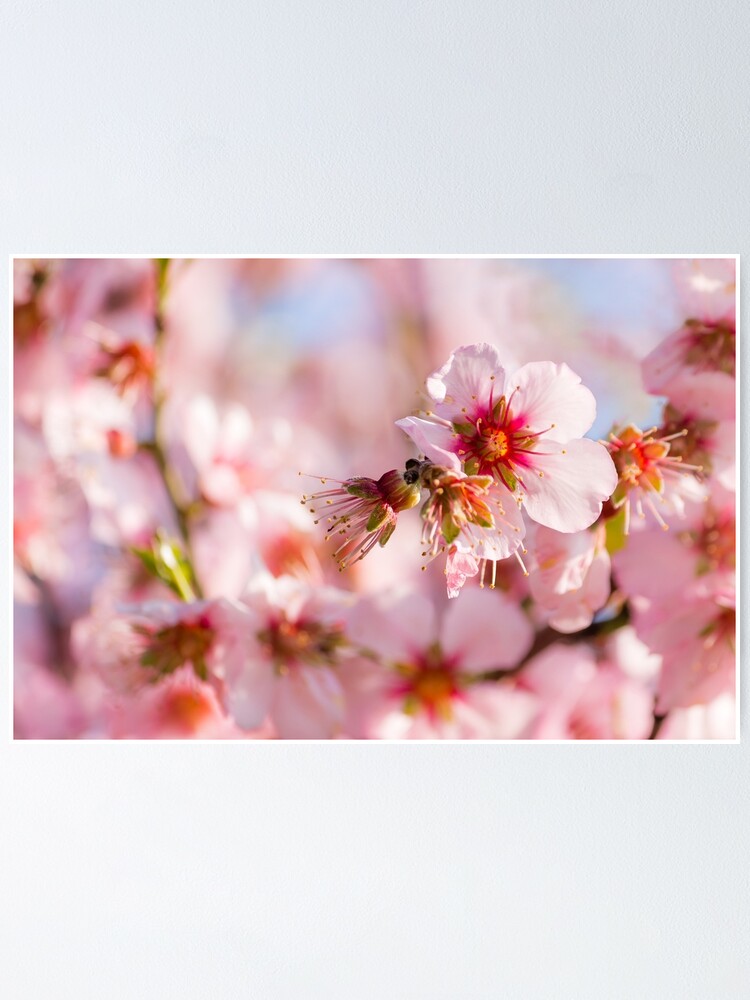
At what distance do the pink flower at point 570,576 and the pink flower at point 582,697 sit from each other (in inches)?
2.1

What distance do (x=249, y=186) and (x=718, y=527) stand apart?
0.91 metres

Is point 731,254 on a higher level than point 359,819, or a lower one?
higher

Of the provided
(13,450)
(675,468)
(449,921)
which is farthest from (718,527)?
(13,450)

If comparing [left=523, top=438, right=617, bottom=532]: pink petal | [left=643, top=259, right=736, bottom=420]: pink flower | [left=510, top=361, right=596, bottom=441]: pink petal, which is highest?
[left=643, top=259, right=736, bottom=420]: pink flower

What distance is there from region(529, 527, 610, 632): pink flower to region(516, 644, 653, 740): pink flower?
5 centimetres

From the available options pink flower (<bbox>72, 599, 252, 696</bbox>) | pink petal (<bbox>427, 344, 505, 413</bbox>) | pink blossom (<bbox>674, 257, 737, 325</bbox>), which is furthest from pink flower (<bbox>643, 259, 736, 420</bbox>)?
pink flower (<bbox>72, 599, 252, 696</bbox>)

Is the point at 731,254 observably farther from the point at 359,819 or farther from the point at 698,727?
the point at 359,819

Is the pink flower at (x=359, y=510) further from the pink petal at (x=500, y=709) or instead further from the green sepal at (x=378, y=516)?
the pink petal at (x=500, y=709)

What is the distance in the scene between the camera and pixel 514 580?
63.1 inches

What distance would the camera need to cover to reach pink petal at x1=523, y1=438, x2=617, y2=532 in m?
1.56

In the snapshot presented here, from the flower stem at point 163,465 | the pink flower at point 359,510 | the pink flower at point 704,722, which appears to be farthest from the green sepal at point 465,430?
the pink flower at point 704,722

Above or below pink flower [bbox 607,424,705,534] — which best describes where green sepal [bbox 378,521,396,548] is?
below

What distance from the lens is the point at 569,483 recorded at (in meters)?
1.57

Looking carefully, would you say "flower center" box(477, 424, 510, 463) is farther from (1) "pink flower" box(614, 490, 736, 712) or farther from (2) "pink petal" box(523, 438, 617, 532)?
(1) "pink flower" box(614, 490, 736, 712)
